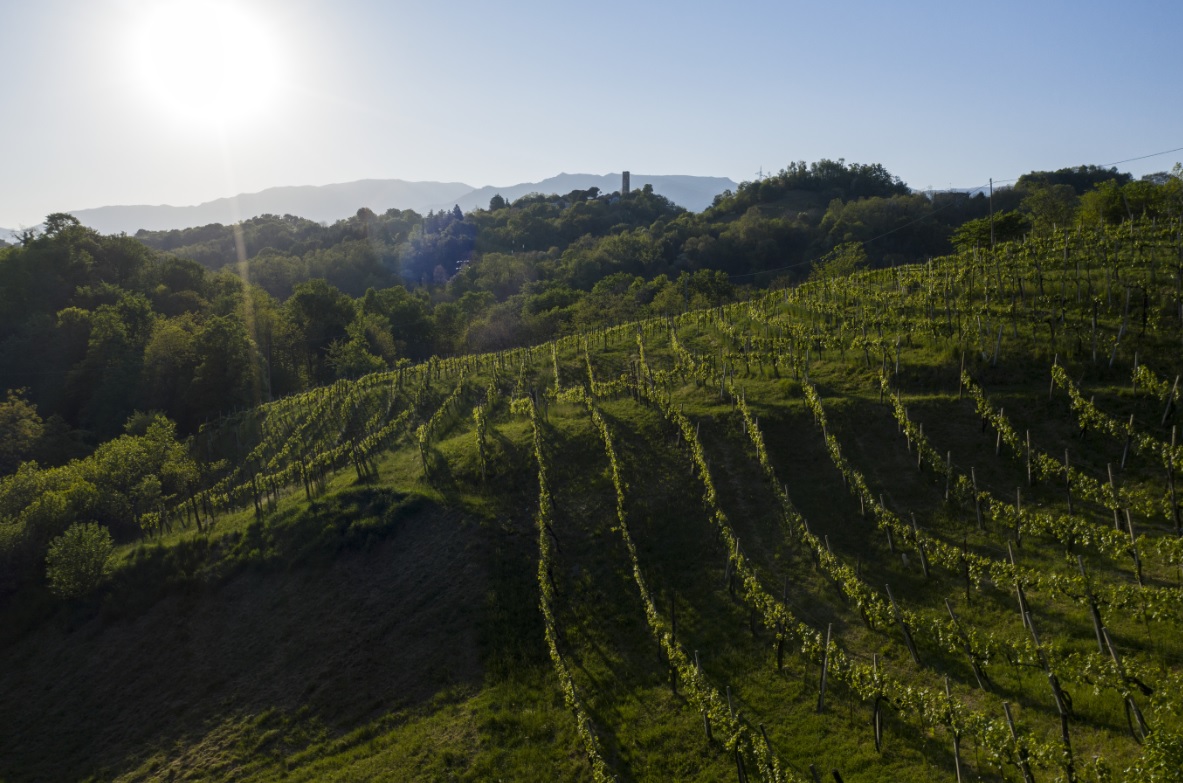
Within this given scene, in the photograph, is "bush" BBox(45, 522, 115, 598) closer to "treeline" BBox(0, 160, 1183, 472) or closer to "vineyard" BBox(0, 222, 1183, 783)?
"vineyard" BBox(0, 222, 1183, 783)

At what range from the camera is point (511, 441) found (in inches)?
1251

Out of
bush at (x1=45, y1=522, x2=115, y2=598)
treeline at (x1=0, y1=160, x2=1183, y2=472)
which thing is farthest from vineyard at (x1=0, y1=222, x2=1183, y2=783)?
treeline at (x1=0, y1=160, x2=1183, y2=472)

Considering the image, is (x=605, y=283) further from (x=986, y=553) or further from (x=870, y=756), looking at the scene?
(x=870, y=756)

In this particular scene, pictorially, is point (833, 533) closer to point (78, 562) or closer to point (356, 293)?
point (78, 562)

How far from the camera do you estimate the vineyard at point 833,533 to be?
46.1ft

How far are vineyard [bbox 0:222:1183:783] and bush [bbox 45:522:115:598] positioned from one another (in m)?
1.14

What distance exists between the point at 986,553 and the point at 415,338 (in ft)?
199

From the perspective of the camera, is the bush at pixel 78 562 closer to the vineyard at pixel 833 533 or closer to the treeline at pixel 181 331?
the vineyard at pixel 833 533

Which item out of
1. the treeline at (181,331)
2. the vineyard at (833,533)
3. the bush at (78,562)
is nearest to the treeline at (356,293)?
the treeline at (181,331)

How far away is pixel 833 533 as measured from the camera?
21609 mm

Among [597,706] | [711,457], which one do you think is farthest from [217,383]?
[597,706]

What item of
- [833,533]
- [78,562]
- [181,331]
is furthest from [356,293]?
[833,533]

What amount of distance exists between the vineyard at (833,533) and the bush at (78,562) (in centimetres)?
114

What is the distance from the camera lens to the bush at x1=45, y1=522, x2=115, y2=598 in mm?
28578
